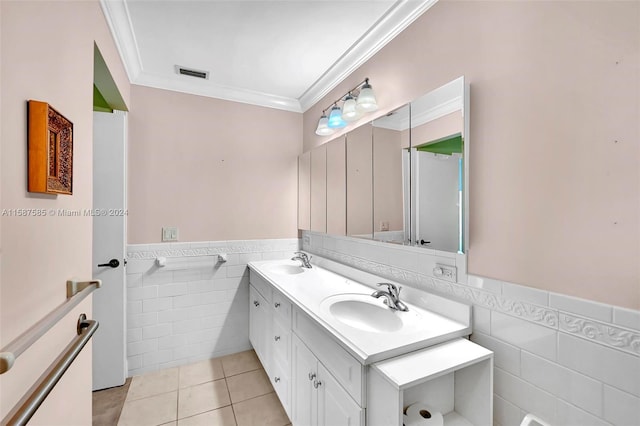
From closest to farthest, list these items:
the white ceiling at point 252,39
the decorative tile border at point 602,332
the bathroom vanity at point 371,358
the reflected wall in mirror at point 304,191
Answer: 1. the decorative tile border at point 602,332
2. the bathroom vanity at point 371,358
3. the white ceiling at point 252,39
4. the reflected wall in mirror at point 304,191

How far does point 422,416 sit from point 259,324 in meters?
1.53

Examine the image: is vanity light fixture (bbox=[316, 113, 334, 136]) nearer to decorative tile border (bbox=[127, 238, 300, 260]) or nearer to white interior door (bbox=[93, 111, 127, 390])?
decorative tile border (bbox=[127, 238, 300, 260])

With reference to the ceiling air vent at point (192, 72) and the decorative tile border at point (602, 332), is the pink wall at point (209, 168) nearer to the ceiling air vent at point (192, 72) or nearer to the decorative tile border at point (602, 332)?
the ceiling air vent at point (192, 72)

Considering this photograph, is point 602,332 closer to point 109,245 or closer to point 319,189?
point 319,189

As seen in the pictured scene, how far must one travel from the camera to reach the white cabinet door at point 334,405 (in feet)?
3.46

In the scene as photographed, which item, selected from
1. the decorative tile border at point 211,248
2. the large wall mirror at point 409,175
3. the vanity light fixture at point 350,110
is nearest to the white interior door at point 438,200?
the large wall mirror at point 409,175

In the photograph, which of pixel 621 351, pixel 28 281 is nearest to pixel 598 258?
pixel 621 351

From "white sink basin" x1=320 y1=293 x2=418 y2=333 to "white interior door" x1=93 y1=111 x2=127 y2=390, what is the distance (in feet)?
5.59

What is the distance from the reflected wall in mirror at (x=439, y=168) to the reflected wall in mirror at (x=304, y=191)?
4.11ft

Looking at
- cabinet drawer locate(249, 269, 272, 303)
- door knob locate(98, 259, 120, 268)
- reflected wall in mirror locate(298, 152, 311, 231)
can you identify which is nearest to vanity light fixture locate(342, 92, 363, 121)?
reflected wall in mirror locate(298, 152, 311, 231)

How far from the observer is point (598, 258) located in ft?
2.85

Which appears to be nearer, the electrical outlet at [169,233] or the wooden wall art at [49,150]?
the wooden wall art at [49,150]

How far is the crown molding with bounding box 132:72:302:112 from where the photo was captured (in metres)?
2.31

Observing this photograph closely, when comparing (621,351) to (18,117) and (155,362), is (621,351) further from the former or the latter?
(155,362)
